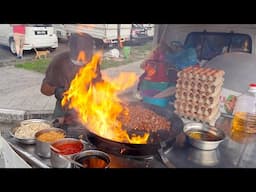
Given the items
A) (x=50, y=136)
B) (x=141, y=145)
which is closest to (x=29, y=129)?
(x=50, y=136)

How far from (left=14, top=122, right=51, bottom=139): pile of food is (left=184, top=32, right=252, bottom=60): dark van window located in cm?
199

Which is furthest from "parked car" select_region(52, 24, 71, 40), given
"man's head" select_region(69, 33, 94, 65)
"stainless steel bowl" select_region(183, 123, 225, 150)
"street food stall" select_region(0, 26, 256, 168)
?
"stainless steel bowl" select_region(183, 123, 225, 150)

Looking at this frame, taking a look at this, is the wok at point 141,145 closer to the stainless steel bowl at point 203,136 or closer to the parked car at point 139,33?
the stainless steel bowl at point 203,136

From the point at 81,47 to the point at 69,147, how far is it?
927mm

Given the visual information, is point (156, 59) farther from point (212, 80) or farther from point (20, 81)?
point (20, 81)

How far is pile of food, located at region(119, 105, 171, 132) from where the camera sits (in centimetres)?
193

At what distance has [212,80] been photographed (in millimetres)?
1994

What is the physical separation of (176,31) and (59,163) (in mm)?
2453

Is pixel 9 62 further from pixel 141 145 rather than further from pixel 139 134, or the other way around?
pixel 141 145

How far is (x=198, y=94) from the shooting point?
2061 mm

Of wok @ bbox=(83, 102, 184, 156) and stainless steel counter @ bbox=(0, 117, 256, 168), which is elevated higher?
wok @ bbox=(83, 102, 184, 156)

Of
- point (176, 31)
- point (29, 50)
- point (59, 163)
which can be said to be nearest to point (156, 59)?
point (176, 31)

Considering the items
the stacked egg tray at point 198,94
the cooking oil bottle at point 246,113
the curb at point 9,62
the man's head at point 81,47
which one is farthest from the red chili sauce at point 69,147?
the curb at point 9,62

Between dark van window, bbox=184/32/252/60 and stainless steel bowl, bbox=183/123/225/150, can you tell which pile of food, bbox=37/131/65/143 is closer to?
stainless steel bowl, bbox=183/123/225/150
